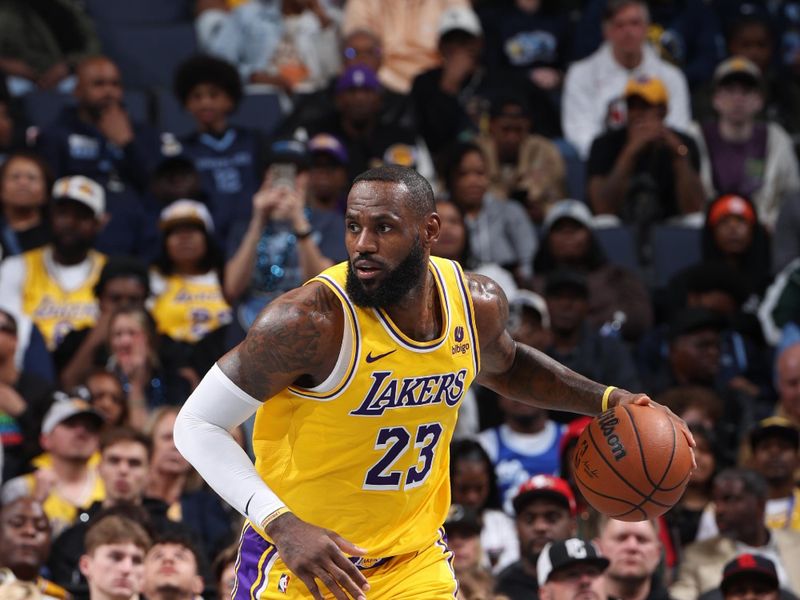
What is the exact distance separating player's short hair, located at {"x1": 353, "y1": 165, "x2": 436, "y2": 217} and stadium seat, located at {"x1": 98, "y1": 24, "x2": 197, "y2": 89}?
724cm

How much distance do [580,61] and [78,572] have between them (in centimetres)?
621

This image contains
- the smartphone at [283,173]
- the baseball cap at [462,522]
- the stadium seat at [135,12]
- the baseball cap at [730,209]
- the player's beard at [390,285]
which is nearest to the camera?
the player's beard at [390,285]

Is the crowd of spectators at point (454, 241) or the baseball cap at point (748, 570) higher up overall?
the crowd of spectators at point (454, 241)

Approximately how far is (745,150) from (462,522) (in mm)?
4680

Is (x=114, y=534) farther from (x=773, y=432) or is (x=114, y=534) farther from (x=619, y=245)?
(x=619, y=245)

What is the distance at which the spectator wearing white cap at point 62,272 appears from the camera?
903 cm

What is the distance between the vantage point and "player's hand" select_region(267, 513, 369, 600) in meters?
4.15

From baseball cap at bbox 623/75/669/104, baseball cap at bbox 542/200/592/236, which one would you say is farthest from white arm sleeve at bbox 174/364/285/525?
baseball cap at bbox 623/75/669/104

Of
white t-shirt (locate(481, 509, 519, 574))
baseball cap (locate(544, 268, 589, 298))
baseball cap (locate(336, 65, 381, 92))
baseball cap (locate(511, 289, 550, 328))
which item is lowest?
white t-shirt (locate(481, 509, 519, 574))

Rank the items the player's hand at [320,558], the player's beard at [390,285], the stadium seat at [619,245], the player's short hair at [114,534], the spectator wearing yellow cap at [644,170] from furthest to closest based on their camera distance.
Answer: the spectator wearing yellow cap at [644,170] < the stadium seat at [619,245] < the player's short hair at [114,534] < the player's beard at [390,285] < the player's hand at [320,558]

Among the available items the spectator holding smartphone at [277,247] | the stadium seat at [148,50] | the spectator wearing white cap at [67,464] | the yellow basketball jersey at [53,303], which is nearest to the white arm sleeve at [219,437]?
the spectator wearing white cap at [67,464]

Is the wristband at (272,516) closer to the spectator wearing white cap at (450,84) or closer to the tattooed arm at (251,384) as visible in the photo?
the tattooed arm at (251,384)

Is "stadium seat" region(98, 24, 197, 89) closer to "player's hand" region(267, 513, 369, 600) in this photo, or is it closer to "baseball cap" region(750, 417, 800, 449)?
"baseball cap" region(750, 417, 800, 449)

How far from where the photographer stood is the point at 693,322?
29.4 feet
